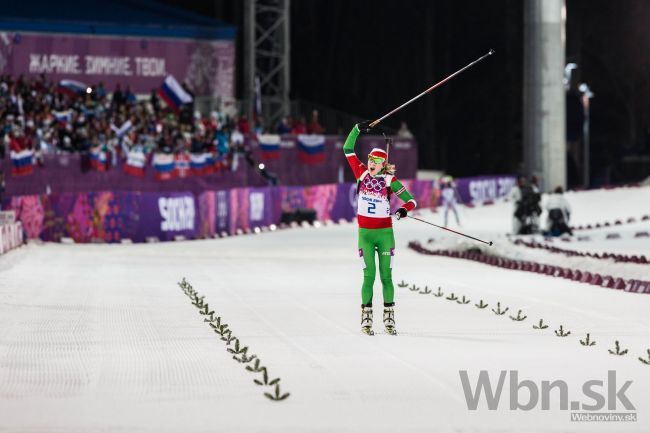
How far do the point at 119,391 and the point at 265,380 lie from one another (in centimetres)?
123

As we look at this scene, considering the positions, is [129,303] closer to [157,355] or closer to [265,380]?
[157,355]

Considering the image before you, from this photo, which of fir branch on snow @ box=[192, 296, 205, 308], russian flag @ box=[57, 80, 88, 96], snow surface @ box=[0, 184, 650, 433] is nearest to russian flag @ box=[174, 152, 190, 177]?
russian flag @ box=[57, 80, 88, 96]

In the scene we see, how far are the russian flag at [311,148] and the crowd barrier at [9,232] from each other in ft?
51.8

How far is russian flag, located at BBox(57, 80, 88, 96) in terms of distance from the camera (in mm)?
44625

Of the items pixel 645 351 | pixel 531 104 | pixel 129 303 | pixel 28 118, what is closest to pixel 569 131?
pixel 531 104

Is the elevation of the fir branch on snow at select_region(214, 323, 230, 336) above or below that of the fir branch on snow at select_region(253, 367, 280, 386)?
below

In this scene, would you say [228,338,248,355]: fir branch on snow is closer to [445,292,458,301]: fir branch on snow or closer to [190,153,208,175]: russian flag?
[445,292,458,301]: fir branch on snow

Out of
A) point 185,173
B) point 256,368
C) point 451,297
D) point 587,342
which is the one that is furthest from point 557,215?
point 256,368

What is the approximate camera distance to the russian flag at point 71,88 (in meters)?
44.6

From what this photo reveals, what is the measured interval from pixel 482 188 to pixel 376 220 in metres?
Answer: 45.8

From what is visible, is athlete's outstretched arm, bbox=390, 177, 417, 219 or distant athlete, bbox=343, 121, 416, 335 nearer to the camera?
distant athlete, bbox=343, 121, 416, 335

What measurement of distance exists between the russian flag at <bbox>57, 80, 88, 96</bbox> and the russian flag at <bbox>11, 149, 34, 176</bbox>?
24.3 feet

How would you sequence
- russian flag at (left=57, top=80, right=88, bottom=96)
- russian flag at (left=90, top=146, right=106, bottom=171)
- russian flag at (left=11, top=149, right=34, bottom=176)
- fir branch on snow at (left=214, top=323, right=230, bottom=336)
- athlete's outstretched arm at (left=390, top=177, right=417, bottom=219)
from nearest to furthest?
athlete's outstretched arm at (left=390, top=177, right=417, bottom=219), fir branch on snow at (left=214, top=323, right=230, bottom=336), russian flag at (left=11, top=149, right=34, bottom=176), russian flag at (left=90, top=146, right=106, bottom=171), russian flag at (left=57, top=80, right=88, bottom=96)

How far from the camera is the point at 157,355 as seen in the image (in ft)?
43.8
